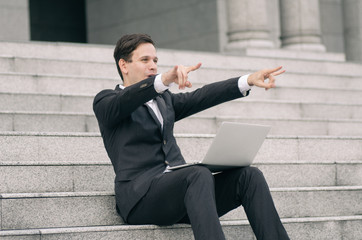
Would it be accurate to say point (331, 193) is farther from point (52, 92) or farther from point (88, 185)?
point (52, 92)

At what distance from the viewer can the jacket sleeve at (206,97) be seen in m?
5.51

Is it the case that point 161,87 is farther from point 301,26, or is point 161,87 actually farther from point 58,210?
point 301,26

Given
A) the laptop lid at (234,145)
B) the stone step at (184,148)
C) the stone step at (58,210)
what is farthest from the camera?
the stone step at (184,148)

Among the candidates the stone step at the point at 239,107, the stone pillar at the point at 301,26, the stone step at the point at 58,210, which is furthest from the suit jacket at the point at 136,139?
the stone pillar at the point at 301,26

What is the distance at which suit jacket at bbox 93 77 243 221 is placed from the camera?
542cm

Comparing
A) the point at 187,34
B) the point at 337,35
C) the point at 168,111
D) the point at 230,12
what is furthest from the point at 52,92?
the point at 337,35

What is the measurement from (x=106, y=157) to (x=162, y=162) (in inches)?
66.0

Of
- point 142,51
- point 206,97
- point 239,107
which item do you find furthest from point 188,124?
point 142,51

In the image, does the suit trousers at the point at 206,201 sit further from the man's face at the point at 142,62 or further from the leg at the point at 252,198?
the man's face at the point at 142,62

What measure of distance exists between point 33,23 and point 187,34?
16.5ft

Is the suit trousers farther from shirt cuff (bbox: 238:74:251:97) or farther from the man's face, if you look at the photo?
the man's face

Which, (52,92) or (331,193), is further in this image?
(52,92)

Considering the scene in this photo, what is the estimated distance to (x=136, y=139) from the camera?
5.55m

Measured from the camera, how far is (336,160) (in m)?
8.25
